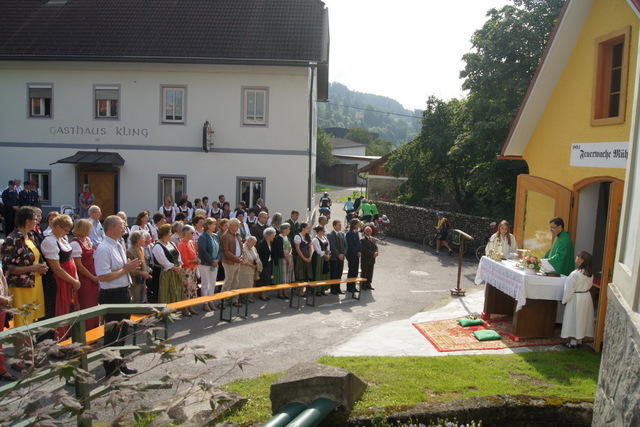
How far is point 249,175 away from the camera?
2048 centimetres

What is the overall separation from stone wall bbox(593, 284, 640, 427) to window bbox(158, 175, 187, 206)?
17739 millimetres

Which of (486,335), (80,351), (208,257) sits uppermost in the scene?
(80,351)

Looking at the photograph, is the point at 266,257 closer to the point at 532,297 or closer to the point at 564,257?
the point at 532,297

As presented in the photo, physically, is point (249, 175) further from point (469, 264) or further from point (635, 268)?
point (635, 268)

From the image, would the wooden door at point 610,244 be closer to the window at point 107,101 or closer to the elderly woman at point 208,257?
the elderly woman at point 208,257

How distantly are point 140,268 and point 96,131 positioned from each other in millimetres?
13549

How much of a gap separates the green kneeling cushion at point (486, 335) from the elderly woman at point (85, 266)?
628 cm

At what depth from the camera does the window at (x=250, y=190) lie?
20562mm

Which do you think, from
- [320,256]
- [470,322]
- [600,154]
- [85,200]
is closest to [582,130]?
[600,154]

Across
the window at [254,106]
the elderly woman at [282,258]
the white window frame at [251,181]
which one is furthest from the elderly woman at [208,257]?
the window at [254,106]

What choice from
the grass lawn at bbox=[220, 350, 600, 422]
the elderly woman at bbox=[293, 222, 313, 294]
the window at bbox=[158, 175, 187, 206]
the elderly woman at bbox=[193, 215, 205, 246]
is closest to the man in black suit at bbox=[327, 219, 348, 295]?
the elderly woman at bbox=[293, 222, 313, 294]

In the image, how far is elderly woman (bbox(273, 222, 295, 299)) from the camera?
12383mm

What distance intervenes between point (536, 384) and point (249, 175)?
1483cm

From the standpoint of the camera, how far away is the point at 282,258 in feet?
40.9
